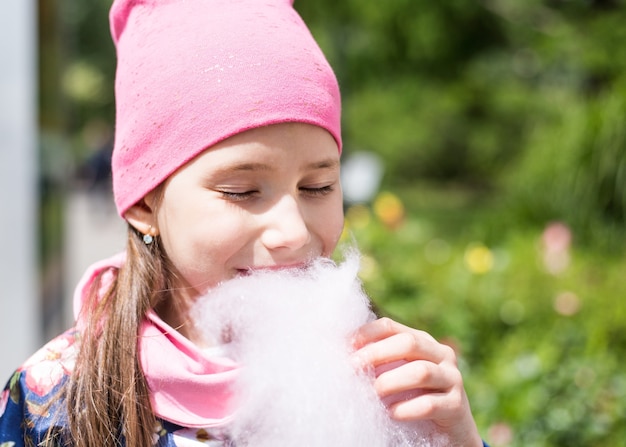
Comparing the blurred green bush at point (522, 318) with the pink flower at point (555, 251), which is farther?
the pink flower at point (555, 251)

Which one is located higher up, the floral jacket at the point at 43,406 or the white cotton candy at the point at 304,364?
the white cotton candy at the point at 304,364

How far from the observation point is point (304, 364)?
135 cm

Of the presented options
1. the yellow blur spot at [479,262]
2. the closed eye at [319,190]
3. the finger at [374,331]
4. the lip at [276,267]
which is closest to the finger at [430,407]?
the finger at [374,331]

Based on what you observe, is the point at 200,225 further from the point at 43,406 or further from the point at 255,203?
the point at 43,406

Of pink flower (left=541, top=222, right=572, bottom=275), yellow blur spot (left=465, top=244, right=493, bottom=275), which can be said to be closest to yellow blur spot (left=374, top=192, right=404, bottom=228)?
yellow blur spot (left=465, top=244, right=493, bottom=275)

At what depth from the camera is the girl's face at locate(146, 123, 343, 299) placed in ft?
4.57

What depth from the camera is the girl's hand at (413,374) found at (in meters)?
1.35

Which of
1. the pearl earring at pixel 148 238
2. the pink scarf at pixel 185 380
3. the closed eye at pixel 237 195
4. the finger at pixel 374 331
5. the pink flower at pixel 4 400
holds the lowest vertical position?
the pink flower at pixel 4 400

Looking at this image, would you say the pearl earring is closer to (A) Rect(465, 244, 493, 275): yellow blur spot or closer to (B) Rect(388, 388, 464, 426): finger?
(B) Rect(388, 388, 464, 426): finger

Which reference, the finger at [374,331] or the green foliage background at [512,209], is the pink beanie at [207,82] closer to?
the finger at [374,331]

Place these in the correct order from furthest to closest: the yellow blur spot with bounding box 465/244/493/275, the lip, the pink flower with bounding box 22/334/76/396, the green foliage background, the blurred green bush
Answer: the yellow blur spot with bounding box 465/244/493/275
the green foliage background
the blurred green bush
the pink flower with bounding box 22/334/76/396
the lip

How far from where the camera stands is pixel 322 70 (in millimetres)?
1521

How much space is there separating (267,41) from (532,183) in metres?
5.80

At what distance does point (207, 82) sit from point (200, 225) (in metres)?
0.26
